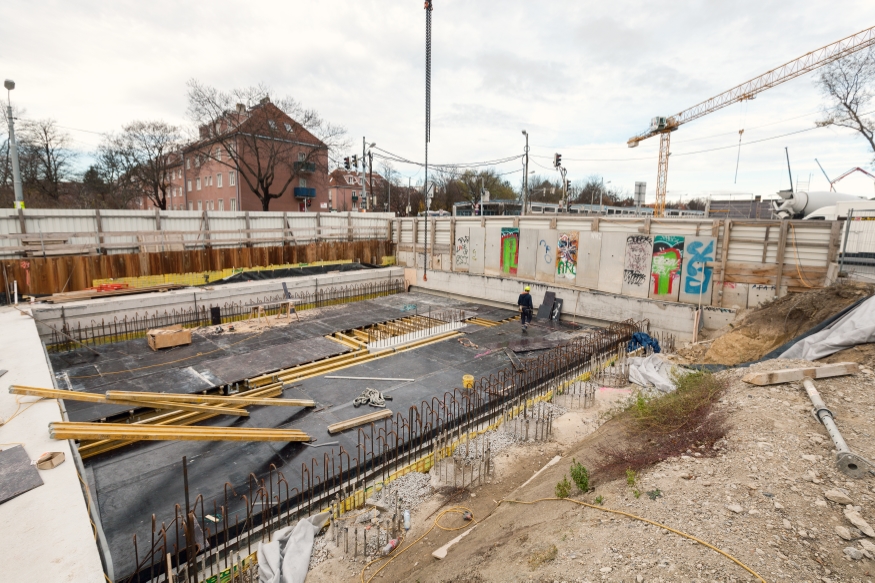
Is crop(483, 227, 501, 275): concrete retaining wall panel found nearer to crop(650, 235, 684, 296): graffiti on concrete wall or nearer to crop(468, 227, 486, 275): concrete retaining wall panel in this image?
crop(468, 227, 486, 275): concrete retaining wall panel

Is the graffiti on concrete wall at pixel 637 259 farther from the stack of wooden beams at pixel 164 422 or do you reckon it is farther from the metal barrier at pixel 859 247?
the stack of wooden beams at pixel 164 422

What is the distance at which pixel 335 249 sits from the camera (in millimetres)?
23703

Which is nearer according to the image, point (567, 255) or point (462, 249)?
point (567, 255)

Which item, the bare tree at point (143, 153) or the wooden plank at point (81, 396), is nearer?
the wooden plank at point (81, 396)

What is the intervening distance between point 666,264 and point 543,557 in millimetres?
13492

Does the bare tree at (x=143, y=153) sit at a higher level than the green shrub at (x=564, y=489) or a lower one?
higher

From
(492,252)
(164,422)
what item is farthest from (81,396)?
(492,252)

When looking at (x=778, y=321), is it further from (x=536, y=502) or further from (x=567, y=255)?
(x=536, y=502)

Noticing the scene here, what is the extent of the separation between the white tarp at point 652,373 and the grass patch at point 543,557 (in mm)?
6946

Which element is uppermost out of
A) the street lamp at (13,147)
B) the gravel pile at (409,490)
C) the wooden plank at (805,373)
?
the street lamp at (13,147)

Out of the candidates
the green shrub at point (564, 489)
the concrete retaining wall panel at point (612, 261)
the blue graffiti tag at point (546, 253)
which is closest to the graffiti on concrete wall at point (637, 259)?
the concrete retaining wall panel at point (612, 261)

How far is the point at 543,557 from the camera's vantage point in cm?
405

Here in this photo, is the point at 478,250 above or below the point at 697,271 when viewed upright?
above

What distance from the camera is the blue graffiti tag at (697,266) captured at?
46.3ft
